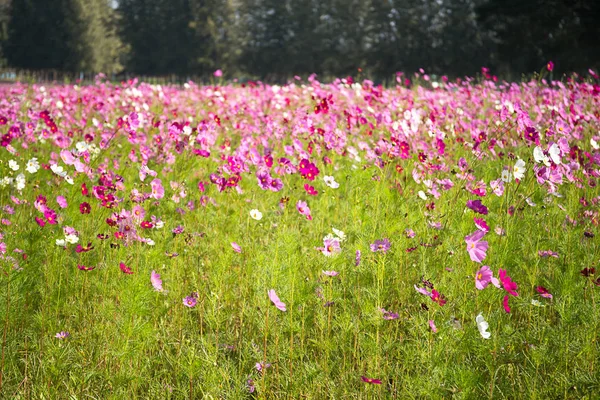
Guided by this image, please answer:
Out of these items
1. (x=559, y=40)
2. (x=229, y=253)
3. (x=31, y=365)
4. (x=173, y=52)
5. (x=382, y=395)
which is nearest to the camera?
(x=382, y=395)

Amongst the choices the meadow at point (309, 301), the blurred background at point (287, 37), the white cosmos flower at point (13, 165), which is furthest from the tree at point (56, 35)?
the white cosmos flower at point (13, 165)

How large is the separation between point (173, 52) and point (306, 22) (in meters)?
11.4

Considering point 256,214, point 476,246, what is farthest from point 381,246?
point 256,214

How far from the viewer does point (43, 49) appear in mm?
39500

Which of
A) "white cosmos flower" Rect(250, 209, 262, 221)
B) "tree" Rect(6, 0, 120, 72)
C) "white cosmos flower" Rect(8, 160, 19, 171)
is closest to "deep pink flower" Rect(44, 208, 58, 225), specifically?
"white cosmos flower" Rect(8, 160, 19, 171)

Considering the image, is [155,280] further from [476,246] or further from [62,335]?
[476,246]

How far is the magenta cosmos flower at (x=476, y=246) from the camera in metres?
1.95

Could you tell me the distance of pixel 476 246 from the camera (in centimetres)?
197

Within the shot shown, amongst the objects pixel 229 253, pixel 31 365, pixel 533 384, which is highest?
pixel 229 253

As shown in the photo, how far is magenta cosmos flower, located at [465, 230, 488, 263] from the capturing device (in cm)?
195

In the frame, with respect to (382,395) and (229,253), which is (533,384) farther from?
(229,253)

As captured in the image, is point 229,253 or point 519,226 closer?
point 229,253

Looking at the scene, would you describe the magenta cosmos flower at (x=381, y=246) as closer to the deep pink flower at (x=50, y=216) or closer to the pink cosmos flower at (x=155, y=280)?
the pink cosmos flower at (x=155, y=280)

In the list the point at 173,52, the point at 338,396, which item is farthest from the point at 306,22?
the point at 338,396
